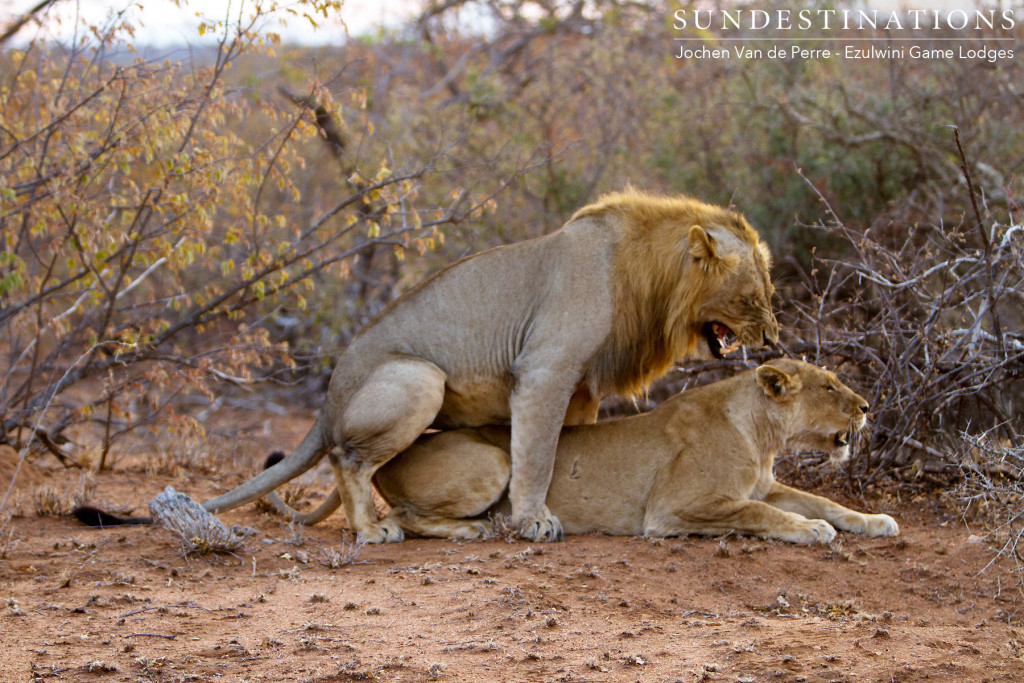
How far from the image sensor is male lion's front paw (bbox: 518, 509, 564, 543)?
5.66 m

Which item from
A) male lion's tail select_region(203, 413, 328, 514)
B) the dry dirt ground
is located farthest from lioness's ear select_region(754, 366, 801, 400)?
male lion's tail select_region(203, 413, 328, 514)

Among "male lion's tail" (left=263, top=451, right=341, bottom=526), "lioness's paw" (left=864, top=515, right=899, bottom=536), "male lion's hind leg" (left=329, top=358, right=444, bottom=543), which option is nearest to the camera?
"lioness's paw" (left=864, top=515, right=899, bottom=536)

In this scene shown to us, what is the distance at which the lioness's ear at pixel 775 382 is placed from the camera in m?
5.70

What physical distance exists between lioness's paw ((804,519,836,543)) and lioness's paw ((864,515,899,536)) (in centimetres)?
24

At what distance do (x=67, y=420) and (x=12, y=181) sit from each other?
1625 millimetres

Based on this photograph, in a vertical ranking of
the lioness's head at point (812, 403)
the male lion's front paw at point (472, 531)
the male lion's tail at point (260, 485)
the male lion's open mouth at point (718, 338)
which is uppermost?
the male lion's open mouth at point (718, 338)

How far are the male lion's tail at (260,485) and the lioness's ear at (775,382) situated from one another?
244 cm

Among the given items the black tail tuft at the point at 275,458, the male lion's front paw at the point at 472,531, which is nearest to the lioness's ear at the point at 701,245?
the male lion's front paw at the point at 472,531

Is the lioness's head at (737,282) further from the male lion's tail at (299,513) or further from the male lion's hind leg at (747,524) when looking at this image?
the male lion's tail at (299,513)

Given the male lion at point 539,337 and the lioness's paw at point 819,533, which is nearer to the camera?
the lioness's paw at point 819,533

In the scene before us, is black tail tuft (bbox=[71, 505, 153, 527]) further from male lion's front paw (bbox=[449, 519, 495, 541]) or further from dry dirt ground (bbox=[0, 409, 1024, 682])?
male lion's front paw (bbox=[449, 519, 495, 541])

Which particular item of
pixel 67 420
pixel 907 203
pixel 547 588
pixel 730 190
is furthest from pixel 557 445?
pixel 730 190

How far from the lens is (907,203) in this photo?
920 centimetres

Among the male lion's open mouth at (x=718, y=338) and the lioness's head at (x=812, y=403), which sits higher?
the male lion's open mouth at (x=718, y=338)
